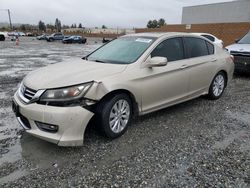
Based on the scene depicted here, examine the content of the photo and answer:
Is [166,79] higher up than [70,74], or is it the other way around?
[70,74]

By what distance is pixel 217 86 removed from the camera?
601 centimetres

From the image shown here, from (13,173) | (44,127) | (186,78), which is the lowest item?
(13,173)

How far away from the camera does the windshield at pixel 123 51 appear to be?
4.27 metres

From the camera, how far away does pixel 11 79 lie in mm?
8266

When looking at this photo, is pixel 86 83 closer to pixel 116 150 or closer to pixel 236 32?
pixel 116 150

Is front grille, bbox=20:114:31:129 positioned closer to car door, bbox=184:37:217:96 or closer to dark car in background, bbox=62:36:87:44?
car door, bbox=184:37:217:96

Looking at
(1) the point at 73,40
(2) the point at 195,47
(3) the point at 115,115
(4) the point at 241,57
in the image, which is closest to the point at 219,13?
(1) the point at 73,40

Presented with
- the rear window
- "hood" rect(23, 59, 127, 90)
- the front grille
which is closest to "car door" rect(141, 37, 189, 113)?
"hood" rect(23, 59, 127, 90)

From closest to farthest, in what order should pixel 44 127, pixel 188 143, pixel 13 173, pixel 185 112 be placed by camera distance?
pixel 13 173, pixel 44 127, pixel 188 143, pixel 185 112

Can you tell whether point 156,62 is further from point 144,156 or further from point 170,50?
point 144,156

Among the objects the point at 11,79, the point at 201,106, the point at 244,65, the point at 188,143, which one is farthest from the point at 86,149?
the point at 244,65

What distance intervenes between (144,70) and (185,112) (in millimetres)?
1628

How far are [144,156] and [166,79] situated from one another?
60.8 inches

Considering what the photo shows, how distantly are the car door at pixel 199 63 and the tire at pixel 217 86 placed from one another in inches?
10.3
